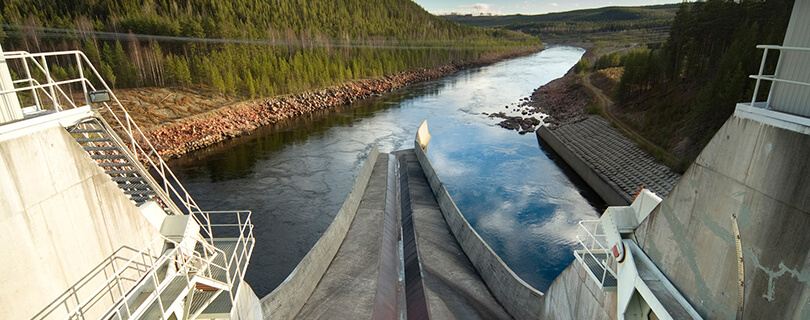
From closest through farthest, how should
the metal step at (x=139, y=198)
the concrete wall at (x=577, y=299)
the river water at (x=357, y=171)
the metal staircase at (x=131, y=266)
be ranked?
1. the metal staircase at (x=131, y=266)
2. the metal step at (x=139, y=198)
3. the concrete wall at (x=577, y=299)
4. the river water at (x=357, y=171)

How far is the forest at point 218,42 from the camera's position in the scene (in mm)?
39656

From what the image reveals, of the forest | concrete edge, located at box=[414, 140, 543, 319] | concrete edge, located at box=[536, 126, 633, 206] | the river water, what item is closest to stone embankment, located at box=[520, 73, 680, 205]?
concrete edge, located at box=[536, 126, 633, 206]

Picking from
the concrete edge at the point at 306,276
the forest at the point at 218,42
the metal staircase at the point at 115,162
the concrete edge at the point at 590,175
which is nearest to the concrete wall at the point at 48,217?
the metal staircase at the point at 115,162

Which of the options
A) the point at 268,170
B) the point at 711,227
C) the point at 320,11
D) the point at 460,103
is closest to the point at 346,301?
the point at 711,227

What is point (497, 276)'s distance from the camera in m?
13.3

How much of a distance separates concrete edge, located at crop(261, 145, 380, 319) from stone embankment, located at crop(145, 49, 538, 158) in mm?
22231

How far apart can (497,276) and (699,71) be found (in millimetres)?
32708

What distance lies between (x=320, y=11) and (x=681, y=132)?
83.5m

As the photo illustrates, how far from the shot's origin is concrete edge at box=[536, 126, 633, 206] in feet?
74.7

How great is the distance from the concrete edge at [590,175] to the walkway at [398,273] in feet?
37.0

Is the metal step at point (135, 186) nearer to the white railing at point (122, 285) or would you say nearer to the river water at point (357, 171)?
the white railing at point (122, 285)

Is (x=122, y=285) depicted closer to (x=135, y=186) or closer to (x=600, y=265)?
(x=135, y=186)

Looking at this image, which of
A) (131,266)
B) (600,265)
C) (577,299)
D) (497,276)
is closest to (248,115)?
(497,276)

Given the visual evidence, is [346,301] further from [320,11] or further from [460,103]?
[320,11]
